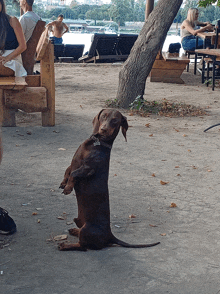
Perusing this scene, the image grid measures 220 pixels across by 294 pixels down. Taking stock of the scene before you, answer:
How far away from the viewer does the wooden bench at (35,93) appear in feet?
18.7

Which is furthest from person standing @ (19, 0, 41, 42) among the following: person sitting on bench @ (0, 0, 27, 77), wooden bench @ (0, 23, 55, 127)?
wooden bench @ (0, 23, 55, 127)

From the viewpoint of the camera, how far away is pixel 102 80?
442 inches

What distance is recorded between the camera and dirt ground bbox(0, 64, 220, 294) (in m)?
2.46

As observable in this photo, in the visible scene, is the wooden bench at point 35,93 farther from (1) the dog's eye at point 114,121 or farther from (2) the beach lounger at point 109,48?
(2) the beach lounger at point 109,48

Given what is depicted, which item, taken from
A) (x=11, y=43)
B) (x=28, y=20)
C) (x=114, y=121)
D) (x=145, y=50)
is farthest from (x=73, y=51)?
(x=114, y=121)

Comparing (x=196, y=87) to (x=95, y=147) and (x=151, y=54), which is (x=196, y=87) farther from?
(x=95, y=147)

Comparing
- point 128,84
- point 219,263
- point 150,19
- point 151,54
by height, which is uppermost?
point 150,19

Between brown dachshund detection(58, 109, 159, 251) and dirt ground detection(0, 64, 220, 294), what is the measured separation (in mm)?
96

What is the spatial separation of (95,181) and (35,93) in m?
3.41

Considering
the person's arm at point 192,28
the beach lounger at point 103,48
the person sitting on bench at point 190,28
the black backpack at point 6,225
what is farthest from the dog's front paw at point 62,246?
the beach lounger at point 103,48

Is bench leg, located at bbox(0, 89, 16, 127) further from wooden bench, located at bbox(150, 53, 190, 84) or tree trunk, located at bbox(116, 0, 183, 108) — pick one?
wooden bench, located at bbox(150, 53, 190, 84)

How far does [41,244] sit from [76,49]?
47.3ft

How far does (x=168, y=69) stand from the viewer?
425 inches

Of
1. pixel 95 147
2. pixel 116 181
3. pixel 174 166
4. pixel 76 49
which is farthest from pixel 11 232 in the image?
pixel 76 49
